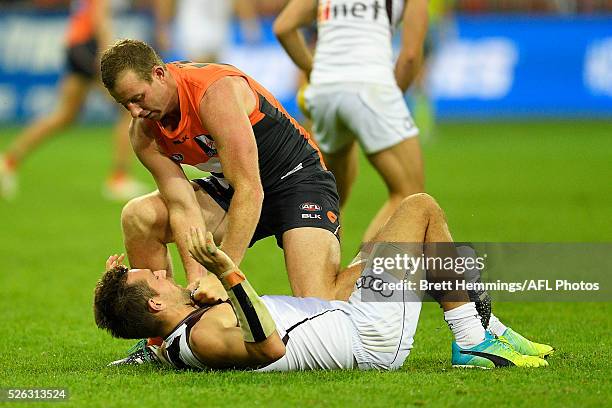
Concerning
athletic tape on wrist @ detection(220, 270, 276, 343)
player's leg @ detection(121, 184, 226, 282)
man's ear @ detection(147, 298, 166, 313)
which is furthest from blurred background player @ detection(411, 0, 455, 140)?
athletic tape on wrist @ detection(220, 270, 276, 343)

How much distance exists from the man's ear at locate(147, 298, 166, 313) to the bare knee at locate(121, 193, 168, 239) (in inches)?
40.8

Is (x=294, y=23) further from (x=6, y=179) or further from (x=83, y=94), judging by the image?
(x=6, y=179)

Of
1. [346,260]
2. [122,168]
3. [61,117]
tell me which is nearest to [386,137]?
[346,260]

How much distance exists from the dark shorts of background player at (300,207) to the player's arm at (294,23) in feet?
5.98

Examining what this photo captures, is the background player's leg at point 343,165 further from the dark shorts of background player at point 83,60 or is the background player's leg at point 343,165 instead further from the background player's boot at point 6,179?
the background player's boot at point 6,179

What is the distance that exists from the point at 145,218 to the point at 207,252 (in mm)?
1531

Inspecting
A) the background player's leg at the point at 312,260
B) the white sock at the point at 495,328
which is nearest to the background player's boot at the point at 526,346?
the white sock at the point at 495,328

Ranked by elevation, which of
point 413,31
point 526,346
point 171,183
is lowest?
point 526,346

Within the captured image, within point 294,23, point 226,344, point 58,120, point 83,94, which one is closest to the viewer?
point 226,344

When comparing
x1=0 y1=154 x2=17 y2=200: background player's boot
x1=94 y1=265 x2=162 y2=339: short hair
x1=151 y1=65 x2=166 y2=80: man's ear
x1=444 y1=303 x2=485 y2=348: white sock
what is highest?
x1=151 y1=65 x2=166 y2=80: man's ear

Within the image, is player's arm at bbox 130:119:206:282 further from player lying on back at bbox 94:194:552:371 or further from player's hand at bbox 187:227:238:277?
player's hand at bbox 187:227:238:277

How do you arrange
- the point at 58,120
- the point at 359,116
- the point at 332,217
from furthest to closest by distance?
the point at 58,120, the point at 359,116, the point at 332,217

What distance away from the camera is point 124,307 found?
513 cm

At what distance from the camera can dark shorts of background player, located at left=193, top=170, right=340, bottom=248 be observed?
241 inches
